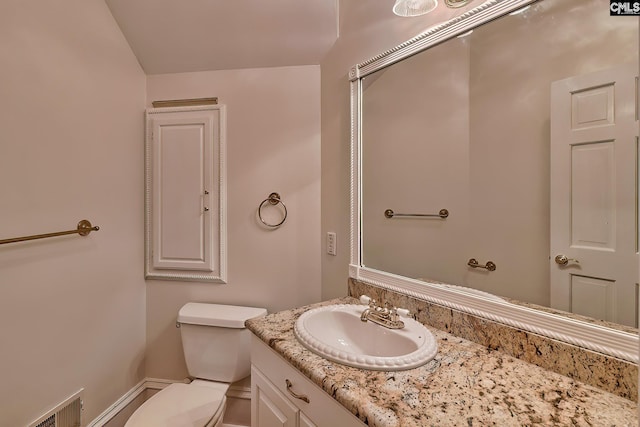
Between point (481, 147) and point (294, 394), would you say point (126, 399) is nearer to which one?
point (294, 394)

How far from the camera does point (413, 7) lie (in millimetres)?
1095

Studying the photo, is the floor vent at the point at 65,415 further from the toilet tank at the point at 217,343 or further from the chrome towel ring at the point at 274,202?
the chrome towel ring at the point at 274,202

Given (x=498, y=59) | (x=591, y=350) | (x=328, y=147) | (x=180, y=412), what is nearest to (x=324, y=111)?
(x=328, y=147)

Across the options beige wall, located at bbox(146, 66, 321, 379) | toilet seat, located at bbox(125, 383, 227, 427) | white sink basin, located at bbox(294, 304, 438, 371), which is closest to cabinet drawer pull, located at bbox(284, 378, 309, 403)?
white sink basin, located at bbox(294, 304, 438, 371)

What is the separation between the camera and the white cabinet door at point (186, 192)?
1729 millimetres

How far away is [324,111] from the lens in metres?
1.61

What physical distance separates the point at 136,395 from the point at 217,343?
72 centimetres

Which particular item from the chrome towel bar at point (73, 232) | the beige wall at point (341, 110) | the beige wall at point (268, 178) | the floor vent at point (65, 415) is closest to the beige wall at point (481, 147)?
the beige wall at point (341, 110)

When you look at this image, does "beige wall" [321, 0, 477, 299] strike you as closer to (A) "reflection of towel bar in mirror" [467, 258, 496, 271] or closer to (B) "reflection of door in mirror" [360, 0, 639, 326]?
(B) "reflection of door in mirror" [360, 0, 639, 326]

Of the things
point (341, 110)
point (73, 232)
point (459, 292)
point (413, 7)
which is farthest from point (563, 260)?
point (73, 232)

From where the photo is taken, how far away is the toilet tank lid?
1.52m

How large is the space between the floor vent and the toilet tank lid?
0.54 m

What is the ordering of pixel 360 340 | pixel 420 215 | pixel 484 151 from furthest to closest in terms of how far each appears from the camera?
pixel 420 215 → pixel 360 340 → pixel 484 151

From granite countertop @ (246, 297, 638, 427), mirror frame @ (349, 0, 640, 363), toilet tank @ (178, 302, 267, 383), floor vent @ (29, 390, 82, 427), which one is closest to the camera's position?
granite countertop @ (246, 297, 638, 427)
